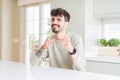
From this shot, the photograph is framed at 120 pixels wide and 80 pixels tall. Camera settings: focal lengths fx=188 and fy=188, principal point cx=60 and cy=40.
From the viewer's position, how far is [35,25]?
430cm

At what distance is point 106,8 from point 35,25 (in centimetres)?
193

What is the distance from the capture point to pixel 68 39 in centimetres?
158

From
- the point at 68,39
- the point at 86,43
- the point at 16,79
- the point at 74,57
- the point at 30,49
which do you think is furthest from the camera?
the point at 30,49

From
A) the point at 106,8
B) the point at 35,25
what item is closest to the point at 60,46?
the point at 106,8

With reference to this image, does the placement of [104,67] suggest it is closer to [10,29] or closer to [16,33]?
[16,33]

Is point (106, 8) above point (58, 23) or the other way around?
above

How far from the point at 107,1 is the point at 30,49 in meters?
2.26

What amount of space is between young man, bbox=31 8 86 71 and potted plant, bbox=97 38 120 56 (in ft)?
4.60

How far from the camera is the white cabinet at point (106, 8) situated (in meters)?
2.74

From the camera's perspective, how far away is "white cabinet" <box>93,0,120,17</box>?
2.74 metres

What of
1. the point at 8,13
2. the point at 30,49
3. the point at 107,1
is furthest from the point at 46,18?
the point at 107,1

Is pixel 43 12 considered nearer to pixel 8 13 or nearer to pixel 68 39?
pixel 8 13

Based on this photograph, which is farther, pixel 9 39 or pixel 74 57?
pixel 9 39

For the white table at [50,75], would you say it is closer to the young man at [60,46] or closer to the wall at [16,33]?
the young man at [60,46]
